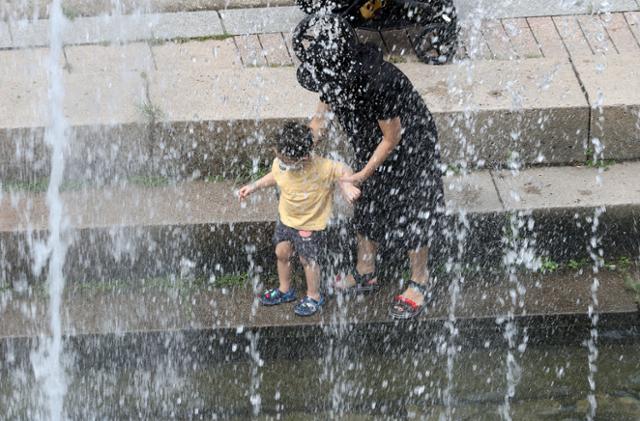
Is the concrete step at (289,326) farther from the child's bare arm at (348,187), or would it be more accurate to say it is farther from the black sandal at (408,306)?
the child's bare arm at (348,187)

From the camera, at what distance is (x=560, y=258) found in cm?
549

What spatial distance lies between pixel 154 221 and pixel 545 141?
2.12 m

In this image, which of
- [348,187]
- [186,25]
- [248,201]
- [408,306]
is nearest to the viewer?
[348,187]

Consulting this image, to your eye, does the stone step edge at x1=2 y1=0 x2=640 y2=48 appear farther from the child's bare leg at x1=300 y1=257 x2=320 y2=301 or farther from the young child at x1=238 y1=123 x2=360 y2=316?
the child's bare leg at x1=300 y1=257 x2=320 y2=301

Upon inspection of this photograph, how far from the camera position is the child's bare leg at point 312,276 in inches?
204

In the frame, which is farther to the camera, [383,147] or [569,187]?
[569,187]

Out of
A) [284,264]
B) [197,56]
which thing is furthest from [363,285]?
[197,56]

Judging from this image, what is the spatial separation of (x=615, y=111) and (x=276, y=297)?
81.9 inches

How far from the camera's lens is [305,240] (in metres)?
5.15

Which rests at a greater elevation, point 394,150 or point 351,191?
point 394,150

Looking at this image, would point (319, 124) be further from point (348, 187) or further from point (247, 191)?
point (247, 191)

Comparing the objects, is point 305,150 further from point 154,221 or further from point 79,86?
point 79,86

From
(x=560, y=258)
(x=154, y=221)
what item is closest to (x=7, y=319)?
(x=154, y=221)

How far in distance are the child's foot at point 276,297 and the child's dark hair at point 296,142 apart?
2.51 feet
